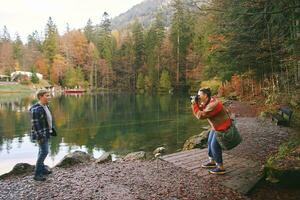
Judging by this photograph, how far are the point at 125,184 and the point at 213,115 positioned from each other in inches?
76.8

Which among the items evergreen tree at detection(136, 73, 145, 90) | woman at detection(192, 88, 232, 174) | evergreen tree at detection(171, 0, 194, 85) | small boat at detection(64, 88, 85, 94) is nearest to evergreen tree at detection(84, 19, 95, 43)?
small boat at detection(64, 88, 85, 94)

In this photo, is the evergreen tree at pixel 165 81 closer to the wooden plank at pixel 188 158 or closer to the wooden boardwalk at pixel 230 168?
the wooden boardwalk at pixel 230 168

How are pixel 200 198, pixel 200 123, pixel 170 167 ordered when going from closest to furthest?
1. pixel 200 198
2. pixel 170 167
3. pixel 200 123

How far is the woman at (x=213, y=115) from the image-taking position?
4.86 m

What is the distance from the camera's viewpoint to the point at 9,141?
12383mm

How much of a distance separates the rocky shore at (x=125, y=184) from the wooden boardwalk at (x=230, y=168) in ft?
0.48

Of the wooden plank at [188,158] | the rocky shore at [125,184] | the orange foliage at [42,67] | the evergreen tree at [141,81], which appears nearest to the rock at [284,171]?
the rocky shore at [125,184]

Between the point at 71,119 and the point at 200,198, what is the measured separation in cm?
1569

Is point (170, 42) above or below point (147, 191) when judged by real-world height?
above

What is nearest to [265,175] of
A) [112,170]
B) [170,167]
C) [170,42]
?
[170,167]

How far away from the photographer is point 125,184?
16.4 feet

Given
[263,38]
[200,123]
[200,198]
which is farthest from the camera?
[200,123]

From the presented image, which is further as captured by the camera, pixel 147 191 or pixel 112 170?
pixel 112 170

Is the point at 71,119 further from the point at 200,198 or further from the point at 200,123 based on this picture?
the point at 200,198
